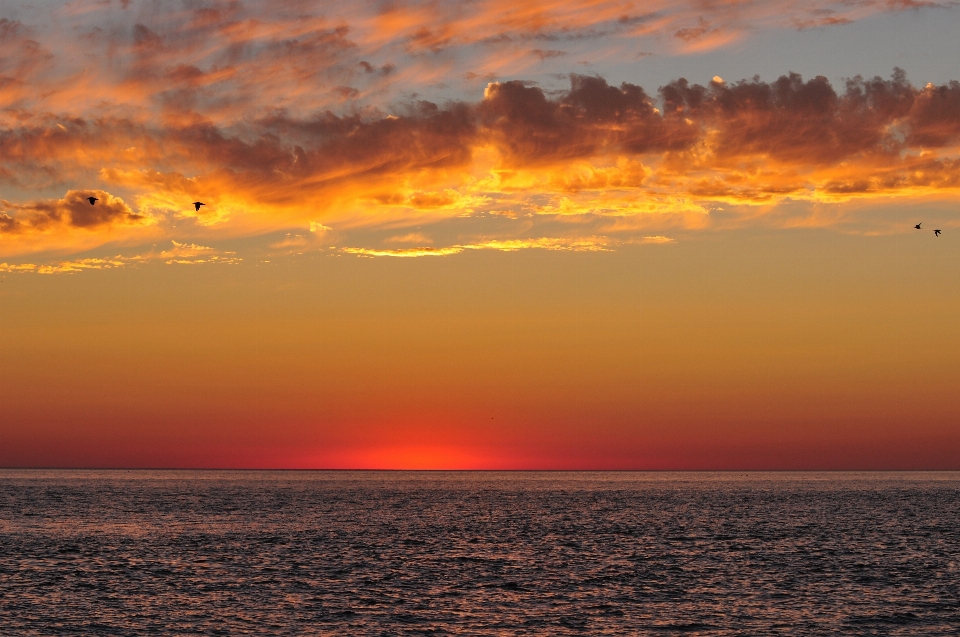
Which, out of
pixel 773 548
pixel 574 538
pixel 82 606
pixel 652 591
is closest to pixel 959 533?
pixel 773 548

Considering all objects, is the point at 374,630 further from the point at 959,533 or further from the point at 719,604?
the point at 959,533

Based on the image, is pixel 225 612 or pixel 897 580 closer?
pixel 225 612

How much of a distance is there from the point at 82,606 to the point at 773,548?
192 ft

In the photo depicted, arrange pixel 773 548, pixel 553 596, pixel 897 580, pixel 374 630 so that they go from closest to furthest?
1. pixel 374 630
2. pixel 553 596
3. pixel 897 580
4. pixel 773 548

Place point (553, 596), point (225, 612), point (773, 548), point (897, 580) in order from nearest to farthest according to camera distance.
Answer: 1. point (225, 612)
2. point (553, 596)
3. point (897, 580)
4. point (773, 548)

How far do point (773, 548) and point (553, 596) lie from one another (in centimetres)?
3683

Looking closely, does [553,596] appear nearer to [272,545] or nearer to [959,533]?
[272,545]

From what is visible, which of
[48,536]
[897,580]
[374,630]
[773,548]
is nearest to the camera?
[374,630]

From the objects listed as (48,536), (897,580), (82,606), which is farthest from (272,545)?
(897,580)

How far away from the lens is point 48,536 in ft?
323

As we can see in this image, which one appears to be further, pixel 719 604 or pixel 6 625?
pixel 719 604

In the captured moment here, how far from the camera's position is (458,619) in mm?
51875

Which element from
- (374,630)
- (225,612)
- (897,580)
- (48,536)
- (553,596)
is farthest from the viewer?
(48,536)

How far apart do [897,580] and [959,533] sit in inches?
1864
